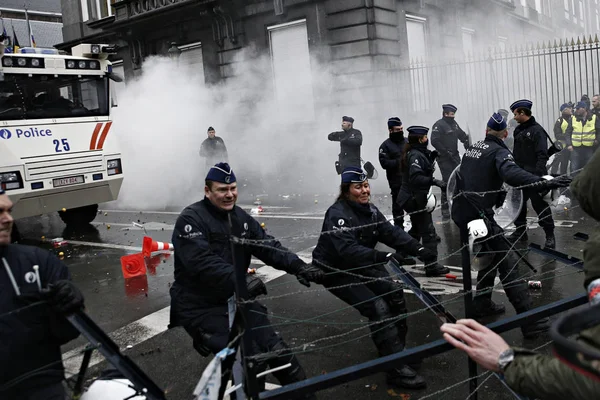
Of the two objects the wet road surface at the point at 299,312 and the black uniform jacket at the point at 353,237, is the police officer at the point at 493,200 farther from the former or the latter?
the black uniform jacket at the point at 353,237

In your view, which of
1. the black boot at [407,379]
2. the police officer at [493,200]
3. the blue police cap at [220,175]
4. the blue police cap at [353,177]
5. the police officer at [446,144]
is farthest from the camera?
the police officer at [446,144]

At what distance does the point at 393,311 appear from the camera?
14.3ft

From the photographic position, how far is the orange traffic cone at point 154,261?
776cm

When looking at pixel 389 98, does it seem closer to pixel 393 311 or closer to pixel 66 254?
pixel 66 254

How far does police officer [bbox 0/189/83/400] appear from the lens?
8.24 feet

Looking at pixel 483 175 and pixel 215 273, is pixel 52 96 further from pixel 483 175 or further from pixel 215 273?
pixel 215 273

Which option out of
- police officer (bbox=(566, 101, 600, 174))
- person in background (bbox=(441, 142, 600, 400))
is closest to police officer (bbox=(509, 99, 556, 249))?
police officer (bbox=(566, 101, 600, 174))

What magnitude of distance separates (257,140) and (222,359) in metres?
16.0

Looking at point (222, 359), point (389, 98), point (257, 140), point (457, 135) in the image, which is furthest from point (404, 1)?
point (222, 359)

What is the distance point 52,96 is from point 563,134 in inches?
409

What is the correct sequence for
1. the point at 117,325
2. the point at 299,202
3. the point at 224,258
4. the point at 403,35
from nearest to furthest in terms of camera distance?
the point at 224,258
the point at 117,325
the point at 299,202
the point at 403,35

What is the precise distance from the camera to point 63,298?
249cm

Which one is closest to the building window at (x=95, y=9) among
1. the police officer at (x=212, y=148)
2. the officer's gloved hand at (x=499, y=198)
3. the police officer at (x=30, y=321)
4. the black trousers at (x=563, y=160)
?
the police officer at (x=212, y=148)

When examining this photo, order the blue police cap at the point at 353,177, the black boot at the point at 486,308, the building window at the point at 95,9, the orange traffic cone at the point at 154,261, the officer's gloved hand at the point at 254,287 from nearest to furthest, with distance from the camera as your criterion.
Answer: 1. the officer's gloved hand at the point at 254,287
2. the blue police cap at the point at 353,177
3. the black boot at the point at 486,308
4. the orange traffic cone at the point at 154,261
5. the building window at the point at 95,9
